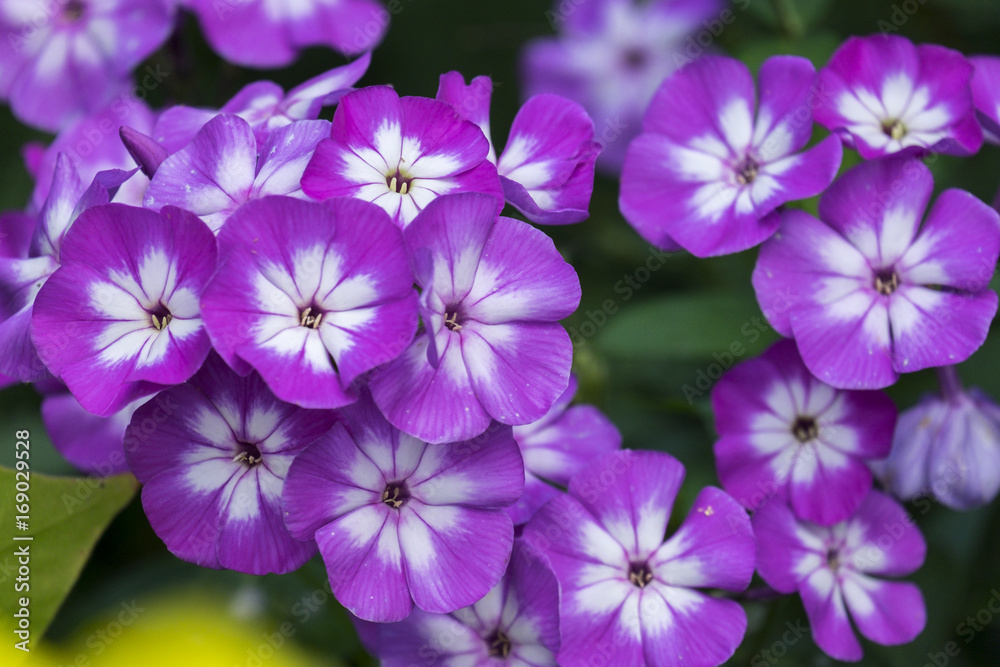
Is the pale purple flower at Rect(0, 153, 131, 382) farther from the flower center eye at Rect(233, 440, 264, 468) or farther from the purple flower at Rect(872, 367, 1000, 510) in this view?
the purple flower at Rect(872, 367, 1000, 510)

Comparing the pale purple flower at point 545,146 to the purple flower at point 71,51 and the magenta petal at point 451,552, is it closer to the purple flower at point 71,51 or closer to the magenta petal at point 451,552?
the magenta petal at point 451,552

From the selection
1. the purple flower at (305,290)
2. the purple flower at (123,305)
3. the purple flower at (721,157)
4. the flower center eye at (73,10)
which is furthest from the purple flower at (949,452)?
the flower center eye at (73,10)

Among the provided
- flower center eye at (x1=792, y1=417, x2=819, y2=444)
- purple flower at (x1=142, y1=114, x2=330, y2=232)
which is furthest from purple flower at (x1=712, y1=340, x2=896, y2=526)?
purple flower at (x1=142, y1=114, x2=330, y2=232)

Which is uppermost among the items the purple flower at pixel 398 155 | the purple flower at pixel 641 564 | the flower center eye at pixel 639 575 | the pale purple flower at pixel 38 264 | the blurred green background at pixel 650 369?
the purple flower at pixel 398 155

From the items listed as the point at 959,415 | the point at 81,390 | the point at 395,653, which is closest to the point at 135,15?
the point at 81,390

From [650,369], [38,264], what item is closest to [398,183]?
[38,264]
